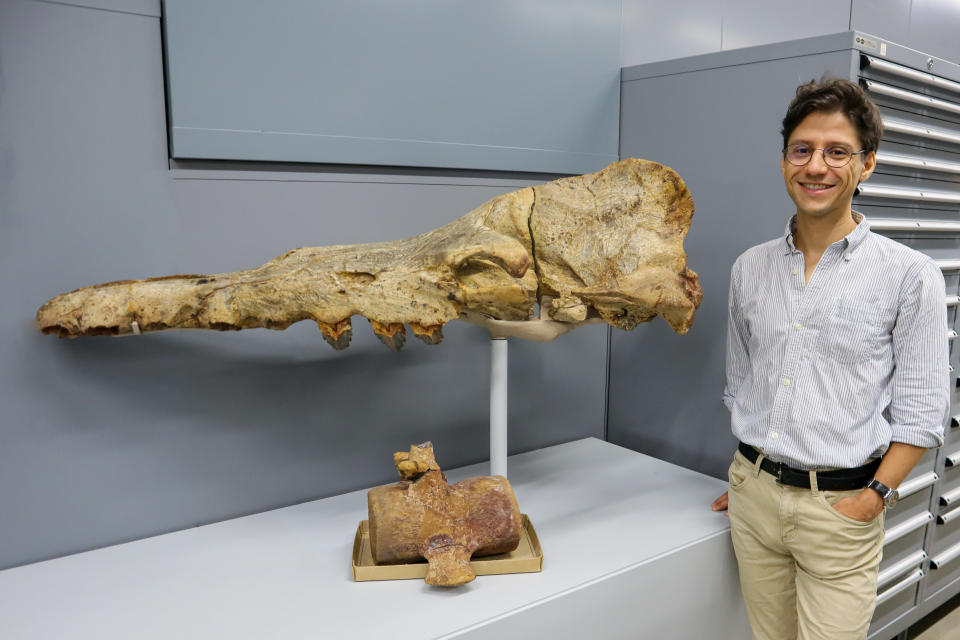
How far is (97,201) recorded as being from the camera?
1772 millimetres

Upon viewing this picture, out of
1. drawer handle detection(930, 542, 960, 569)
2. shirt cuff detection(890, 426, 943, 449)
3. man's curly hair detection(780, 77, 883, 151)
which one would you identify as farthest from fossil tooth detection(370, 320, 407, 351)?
→ drawer handle detection(930, 542, 960, 569)

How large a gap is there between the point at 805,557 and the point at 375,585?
41.5 inches

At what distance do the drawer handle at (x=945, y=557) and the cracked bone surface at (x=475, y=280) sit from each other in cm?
179

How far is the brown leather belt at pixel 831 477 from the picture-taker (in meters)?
1.65

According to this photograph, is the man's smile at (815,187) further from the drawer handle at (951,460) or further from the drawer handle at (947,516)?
the drawer handle at (947,516)

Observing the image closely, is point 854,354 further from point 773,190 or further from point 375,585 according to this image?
point 375,585

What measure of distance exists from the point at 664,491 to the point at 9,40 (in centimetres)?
219

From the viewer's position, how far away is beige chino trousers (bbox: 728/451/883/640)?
1650 mm

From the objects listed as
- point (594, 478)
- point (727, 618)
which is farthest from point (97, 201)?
point (727, 618)

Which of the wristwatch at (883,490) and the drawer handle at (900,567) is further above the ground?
the wristwatch at (883,490)

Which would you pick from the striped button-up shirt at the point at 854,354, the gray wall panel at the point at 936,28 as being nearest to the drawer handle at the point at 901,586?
the striped button-up shirt at the point at 854,354

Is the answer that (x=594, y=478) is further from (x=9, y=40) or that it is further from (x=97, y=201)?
(x=9, y=40)

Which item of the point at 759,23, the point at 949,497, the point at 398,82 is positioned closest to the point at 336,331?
the point at 398,82

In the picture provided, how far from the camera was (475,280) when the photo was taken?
63.7 inches
